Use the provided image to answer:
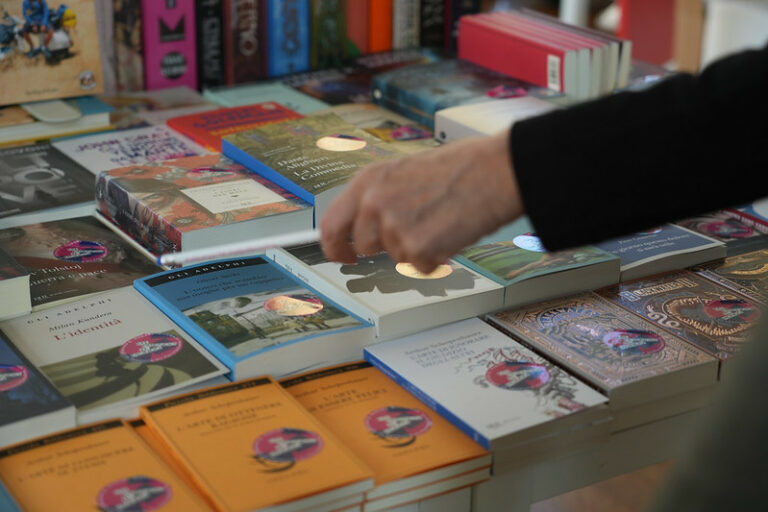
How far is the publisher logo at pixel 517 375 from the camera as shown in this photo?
2.99 ft

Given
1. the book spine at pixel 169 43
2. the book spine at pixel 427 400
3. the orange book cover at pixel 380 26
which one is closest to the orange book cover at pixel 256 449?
the book spine at pixel 427 400

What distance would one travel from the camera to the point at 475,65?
1737 mm

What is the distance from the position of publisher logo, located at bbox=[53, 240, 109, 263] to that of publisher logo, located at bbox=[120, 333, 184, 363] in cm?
22

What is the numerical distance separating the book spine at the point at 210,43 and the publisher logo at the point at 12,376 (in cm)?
93

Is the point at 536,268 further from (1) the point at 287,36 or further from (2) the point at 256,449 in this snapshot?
(1) the point at 287,36

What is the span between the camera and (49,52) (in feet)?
4.84

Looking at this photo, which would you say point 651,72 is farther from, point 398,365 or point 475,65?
point 398,365

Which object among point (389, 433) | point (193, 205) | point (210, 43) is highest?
point (210, 43)

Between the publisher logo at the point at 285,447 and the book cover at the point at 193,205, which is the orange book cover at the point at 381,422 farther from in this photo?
the book cover at the point at 193,205

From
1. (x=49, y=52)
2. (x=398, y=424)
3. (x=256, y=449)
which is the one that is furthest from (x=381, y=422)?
(x=49, y=52)

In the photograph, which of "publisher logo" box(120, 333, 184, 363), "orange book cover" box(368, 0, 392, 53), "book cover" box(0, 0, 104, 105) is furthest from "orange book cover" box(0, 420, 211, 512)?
"orange book cover" box(368, 0, 392, 53)

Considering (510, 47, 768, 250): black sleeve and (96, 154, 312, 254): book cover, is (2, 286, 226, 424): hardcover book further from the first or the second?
(510, 47, 768, 250): black sleeve

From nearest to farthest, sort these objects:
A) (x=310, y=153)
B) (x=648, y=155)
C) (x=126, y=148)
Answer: (x=648, y=155) < (x=310, y=153) < (x=126, y=148)

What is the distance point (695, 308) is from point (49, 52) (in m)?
1.03
